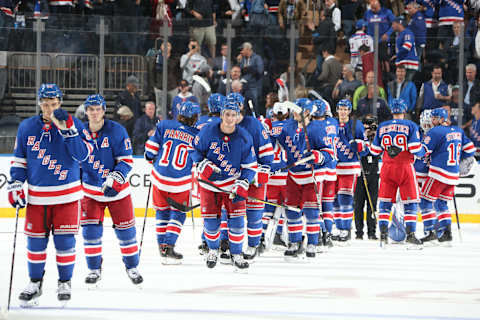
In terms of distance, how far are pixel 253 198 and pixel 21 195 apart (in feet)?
7.37

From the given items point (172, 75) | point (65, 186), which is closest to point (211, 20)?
point (172, 75)

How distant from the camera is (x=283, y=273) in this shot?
650cm

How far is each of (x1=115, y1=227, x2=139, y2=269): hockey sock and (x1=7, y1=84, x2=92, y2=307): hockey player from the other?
2.09 ft

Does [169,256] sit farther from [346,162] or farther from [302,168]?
[346,162]

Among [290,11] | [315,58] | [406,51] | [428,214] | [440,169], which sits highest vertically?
[290,11]

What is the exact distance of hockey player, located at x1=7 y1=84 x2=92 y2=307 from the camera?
15.8ft

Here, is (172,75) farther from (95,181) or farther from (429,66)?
(95,181)

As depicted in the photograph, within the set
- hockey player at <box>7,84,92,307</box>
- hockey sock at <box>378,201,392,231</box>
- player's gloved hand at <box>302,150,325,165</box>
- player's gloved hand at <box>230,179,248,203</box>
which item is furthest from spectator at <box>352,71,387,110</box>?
hockey player at <box>7,84,92,307</box>

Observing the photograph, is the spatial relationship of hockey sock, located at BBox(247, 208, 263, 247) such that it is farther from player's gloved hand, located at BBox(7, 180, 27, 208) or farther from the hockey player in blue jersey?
player's gloved hand, located at BBox(7, 180, 27, 208)

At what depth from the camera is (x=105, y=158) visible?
5496 mm

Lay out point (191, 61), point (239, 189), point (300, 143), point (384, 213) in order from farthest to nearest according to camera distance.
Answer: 1. point (191, 61)
2. point (384, 213)
3. point (300, 143)
4. point (239, 189)

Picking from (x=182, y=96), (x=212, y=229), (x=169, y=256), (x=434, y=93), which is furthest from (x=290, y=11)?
(x=212, y=229)

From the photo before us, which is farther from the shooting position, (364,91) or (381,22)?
(381,22)

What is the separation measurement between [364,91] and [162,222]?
4.69 m
